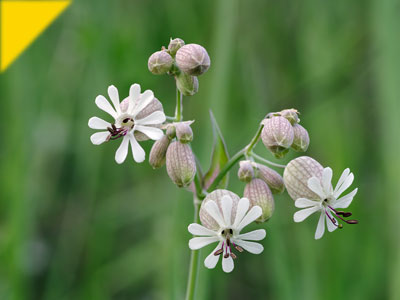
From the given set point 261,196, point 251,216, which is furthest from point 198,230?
point 261,196

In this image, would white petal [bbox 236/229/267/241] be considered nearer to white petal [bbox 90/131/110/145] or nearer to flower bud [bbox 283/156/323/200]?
flower bud [bbox 283/156/323/200]

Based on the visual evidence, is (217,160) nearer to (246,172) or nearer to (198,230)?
(246,172)

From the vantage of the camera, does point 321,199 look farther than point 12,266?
No

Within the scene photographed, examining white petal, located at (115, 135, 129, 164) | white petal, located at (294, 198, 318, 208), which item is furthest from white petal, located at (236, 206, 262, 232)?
white petal, located at (115, 135, 129, 164)

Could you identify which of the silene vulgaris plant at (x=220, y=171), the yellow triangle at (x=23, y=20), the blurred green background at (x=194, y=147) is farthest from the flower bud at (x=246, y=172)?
the yellow triangle at (x=23, y=20)

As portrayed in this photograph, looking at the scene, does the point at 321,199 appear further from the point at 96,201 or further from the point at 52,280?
the point at 96,201

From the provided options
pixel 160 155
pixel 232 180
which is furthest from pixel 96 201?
pixel 160 155
